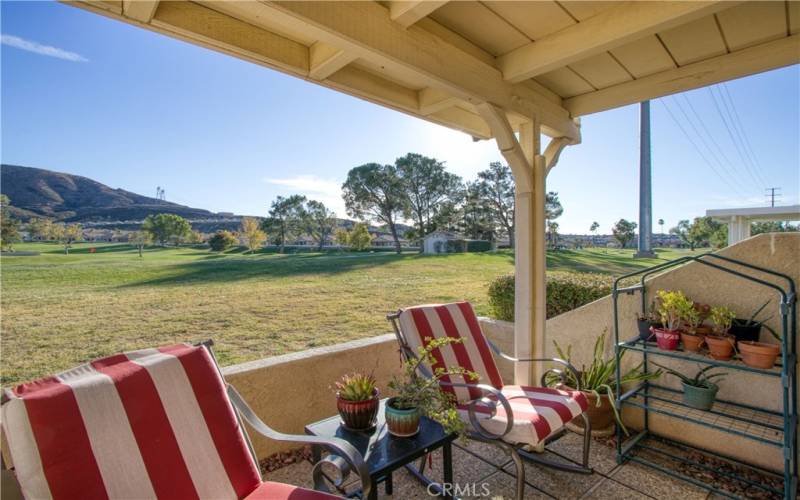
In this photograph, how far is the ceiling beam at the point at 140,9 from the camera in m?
1.27

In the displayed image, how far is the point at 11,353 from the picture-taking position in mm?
3688

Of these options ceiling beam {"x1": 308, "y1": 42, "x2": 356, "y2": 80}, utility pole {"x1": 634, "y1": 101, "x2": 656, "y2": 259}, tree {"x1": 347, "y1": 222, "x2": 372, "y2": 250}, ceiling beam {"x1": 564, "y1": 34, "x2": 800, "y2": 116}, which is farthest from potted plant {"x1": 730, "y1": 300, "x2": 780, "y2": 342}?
tree {"x1": 347, "y1": 222, "x2": 372, "y2": 250}

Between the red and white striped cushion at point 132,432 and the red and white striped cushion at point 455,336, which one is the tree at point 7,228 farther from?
the red and white striped cushion at point 455,336

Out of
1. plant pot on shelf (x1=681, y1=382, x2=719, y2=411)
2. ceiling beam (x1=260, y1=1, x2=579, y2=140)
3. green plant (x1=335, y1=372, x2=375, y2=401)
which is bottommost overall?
plant pot on shelf (x1=681, y1=382, x2=719, y2=411)

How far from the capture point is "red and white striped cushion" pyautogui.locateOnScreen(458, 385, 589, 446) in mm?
1646

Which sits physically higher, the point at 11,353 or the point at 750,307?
the point at 750,307

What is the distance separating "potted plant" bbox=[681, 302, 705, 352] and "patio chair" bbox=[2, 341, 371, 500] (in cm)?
201

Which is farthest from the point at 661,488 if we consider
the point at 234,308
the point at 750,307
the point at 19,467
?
the point at 234,308

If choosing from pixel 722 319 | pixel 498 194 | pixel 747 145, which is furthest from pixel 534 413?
pixel 498 194

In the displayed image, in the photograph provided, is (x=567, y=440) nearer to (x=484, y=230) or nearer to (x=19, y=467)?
(x=19, y=467)

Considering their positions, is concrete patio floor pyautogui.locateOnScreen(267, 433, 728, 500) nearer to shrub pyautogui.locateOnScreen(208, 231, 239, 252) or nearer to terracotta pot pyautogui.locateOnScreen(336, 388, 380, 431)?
terracotta pot pyautogui.locateOnScreen(336, 388, 380, 431)

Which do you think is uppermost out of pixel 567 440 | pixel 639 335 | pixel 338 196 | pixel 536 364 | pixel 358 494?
pixel 338 196

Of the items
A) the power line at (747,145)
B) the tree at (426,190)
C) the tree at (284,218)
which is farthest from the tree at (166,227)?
the power line at (747,145)

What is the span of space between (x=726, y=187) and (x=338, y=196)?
48.6 ft
